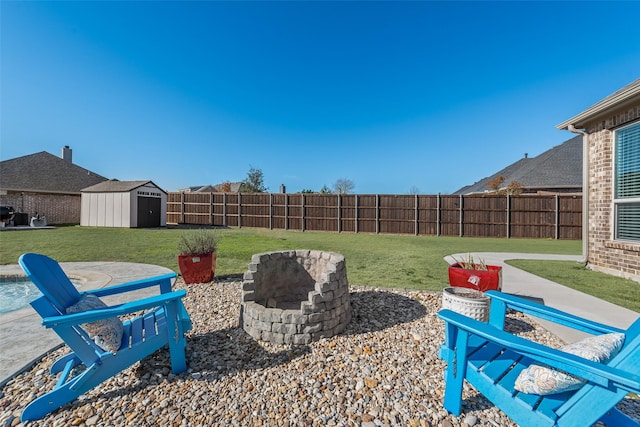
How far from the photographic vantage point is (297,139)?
20375mm

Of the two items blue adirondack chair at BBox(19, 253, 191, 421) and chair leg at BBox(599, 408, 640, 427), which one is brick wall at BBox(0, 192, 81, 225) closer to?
blue adirondack chair at BBox(19, 253, 191, 421)

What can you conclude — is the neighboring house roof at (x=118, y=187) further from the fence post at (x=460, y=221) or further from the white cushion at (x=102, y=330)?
the fence post at (x=460, y=221)

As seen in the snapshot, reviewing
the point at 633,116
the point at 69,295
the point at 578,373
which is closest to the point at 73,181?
the point at 69,295

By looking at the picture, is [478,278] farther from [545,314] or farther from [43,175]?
[43,175]

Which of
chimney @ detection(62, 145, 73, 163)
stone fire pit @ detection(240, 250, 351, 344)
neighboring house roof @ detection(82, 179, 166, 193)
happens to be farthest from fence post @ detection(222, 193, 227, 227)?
chimney @ detection(62, 145, 73, 163)

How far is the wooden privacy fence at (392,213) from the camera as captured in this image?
12.5 meters

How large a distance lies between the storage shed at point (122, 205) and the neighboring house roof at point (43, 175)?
4199mm

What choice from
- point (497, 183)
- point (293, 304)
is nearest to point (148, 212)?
point (293, 304)

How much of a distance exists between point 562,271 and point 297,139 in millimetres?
17673

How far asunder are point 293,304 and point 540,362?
3.05 metres

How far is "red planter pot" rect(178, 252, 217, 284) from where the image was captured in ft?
15.5

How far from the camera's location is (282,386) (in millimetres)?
2154

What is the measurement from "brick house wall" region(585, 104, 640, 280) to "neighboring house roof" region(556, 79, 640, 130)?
0.58 ft

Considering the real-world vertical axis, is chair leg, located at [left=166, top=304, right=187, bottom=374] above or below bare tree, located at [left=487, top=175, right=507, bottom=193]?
below
